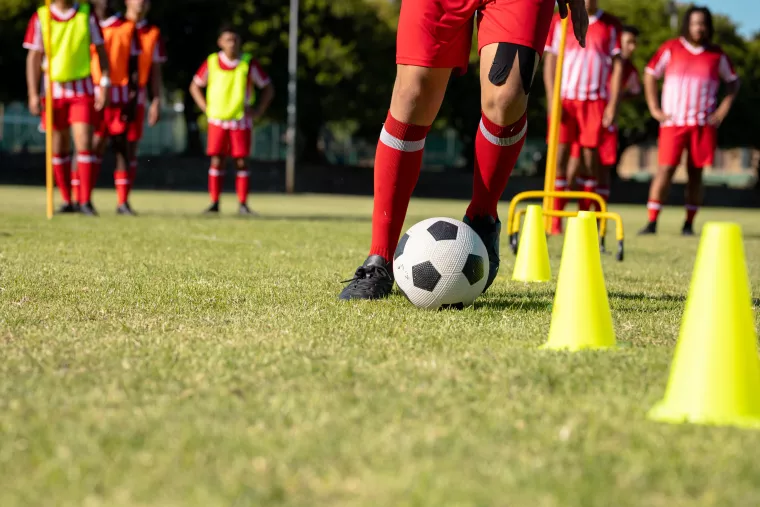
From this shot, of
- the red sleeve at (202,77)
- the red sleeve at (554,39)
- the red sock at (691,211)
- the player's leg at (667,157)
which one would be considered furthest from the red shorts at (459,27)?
the red sleeve at (202,77)

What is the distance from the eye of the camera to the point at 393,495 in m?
1.80

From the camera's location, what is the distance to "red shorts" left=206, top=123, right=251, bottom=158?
494 inches

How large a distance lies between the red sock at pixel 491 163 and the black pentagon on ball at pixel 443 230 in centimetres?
46

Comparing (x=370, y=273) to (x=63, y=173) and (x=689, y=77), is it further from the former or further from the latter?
(x=689, y=77)

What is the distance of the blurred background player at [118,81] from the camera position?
36.3ft

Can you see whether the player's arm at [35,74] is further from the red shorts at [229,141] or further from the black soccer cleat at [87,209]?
the red shorts at [229,141]

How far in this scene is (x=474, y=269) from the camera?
4.12m

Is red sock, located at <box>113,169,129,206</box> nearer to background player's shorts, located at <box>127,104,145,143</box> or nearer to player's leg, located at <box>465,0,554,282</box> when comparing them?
background player's shorts, located at <box>127,104,145,143</box>

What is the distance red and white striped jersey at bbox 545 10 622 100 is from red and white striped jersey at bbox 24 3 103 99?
4.65 meters

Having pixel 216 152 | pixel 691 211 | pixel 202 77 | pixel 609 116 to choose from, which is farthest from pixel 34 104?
pixel 691 211

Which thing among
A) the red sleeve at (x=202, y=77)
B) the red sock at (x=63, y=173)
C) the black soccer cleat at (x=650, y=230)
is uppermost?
the red sleeve at (x=202, y=77)

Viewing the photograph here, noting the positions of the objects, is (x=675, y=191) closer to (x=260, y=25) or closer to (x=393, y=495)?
(x=260, y=25)

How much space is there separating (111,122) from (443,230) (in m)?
7.69

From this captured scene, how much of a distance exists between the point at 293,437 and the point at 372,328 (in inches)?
56.6
